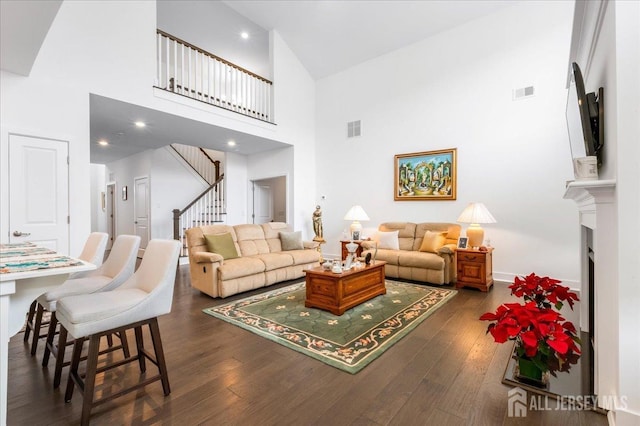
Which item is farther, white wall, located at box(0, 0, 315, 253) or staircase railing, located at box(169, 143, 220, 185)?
staircase railing, located at box(169, 143, 220, 185)

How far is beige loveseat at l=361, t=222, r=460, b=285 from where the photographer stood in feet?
14.6

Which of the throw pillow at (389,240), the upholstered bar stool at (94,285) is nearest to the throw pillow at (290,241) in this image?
the throw pillow at (389,240)

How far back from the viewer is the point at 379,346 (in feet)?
7.97

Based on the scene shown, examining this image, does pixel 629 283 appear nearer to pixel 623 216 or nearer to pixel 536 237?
pixel 623 216

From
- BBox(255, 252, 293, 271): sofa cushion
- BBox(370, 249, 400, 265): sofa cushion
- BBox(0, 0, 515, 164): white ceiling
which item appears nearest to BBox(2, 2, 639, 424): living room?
BBox(0, 0, 515, 164): white ceiling

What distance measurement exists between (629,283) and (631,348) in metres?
0.30

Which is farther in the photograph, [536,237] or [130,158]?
[130,158]

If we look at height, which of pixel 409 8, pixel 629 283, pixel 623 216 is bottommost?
pixel 629 283

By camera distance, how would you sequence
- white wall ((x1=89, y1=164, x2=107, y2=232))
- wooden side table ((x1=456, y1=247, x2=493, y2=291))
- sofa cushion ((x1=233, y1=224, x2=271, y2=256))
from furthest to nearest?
white wall ((x1=89, y1=164, x2=107, y2=232)) < sofa cushion ((x1=233, y1=224, x2=271, y2=256)) < wooden side table ((x1=456, y1=247, x2=493, y2=291))

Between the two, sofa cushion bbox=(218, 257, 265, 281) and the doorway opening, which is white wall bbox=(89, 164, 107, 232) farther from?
sofa cushion bbox=(218, 257, 265, 281)

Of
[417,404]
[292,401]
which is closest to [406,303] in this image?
[417,404]

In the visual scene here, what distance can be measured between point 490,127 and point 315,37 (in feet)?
13.0

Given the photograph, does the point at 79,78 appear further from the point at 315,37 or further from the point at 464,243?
the point at 464,243

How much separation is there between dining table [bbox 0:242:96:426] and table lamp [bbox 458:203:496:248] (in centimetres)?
446
